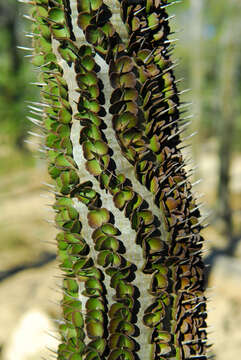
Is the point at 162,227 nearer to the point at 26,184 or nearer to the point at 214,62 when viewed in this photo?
the point at 26,184

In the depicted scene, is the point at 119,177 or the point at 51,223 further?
the point at 51,223

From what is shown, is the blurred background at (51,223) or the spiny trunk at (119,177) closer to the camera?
the spiny trunk at (119,177)

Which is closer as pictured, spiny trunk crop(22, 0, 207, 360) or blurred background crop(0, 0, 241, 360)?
spiny trunk crop(22, 0, 207, 360)

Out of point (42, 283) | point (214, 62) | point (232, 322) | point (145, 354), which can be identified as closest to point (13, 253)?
point (42, 283)
